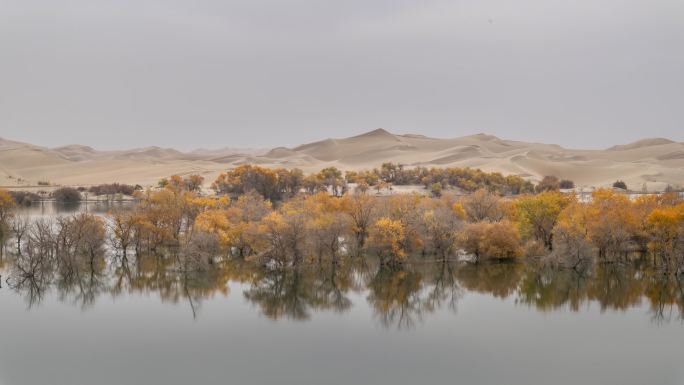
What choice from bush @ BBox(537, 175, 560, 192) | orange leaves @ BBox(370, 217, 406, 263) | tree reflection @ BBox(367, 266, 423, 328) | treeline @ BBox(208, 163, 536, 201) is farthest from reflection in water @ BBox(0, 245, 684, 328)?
bush @ BBox(537, 175, 560, 192)

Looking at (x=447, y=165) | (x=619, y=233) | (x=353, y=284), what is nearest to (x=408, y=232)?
(x=353, y=284)

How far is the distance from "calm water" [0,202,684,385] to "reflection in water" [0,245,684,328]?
91 mm

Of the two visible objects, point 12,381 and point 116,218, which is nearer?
point 12,381

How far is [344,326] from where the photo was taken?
67.5 feet

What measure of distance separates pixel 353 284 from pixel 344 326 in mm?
5511

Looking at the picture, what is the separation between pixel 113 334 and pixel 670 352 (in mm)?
16349

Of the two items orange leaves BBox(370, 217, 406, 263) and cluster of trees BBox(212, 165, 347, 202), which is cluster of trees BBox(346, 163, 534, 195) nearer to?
cluster of trees BBox(212, 165, 347, 202)

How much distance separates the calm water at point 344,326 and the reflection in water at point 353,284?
0.09m

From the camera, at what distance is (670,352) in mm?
18078

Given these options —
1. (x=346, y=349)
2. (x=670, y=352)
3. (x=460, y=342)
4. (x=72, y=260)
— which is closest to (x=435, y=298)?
(x=460, y=342)

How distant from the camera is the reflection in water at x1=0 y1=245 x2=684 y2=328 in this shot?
23.1 metres

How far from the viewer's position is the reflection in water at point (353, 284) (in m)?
23.1

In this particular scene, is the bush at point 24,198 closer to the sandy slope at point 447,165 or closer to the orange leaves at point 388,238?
the sandy slope at point 447,165

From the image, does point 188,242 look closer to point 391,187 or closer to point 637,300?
point 637,300
